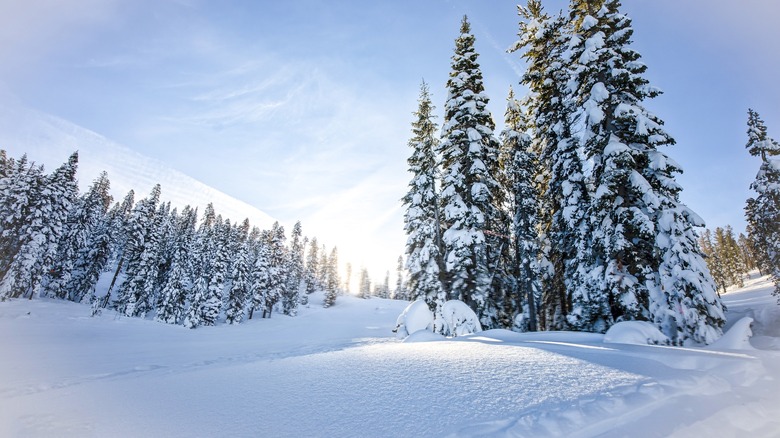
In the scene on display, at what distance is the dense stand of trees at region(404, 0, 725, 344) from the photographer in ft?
35.7

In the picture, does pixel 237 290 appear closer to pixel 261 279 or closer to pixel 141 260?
pixel 261 279

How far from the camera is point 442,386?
12.1 feet

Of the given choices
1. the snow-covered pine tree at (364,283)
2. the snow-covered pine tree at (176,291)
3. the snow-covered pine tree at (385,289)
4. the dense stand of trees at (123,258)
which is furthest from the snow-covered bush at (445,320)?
Result: the snow-covered pine tree at (385,289)

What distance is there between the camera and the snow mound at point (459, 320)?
38.4 ft

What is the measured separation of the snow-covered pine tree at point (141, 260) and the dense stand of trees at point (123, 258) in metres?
0.10

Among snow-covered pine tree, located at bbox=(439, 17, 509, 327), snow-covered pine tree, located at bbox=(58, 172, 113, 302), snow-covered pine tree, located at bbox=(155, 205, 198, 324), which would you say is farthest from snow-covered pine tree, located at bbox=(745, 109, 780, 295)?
snow-covered pine tree, located at bbox=(58, 172, 113, 302)

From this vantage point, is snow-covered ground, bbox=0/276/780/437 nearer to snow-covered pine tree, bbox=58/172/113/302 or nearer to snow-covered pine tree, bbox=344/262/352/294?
snow-covered pine tree, bbox=58/172/113/302

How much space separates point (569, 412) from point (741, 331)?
6.08m

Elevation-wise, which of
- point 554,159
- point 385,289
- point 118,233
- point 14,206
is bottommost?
point 385,289

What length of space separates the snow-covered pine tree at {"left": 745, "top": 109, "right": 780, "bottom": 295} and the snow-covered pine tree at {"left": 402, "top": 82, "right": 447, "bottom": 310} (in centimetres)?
1987

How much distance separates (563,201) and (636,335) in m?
8.60

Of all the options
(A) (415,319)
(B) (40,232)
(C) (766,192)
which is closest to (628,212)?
(A) (415,319)

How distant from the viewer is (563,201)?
47.8 feet

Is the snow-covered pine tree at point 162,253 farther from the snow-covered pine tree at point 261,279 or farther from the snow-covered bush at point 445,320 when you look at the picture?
the snow-covered bush at point 445,320
